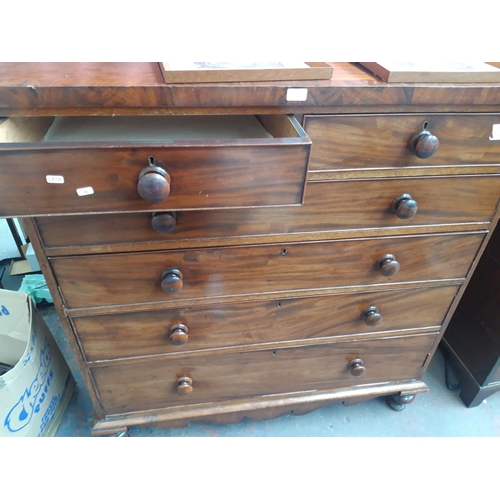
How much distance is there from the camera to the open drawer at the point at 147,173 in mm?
522

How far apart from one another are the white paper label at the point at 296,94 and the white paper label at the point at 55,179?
371 millimetres

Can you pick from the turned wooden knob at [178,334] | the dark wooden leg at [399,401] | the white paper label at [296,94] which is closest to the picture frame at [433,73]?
the white paper label at [296,94]

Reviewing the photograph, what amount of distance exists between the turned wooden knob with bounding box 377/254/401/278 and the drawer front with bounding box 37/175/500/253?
84 millimetres

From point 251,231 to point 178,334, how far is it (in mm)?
300

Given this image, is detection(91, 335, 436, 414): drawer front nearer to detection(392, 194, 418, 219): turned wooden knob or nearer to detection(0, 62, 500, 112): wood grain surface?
detection(392, 194, 418, 219): turned wooden knob

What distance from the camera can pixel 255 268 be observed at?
0.86 m

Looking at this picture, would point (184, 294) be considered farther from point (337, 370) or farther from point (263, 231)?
point (337, 370)

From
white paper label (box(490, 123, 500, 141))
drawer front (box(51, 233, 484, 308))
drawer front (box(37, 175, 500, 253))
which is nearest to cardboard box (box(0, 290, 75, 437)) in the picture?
drawer front (box(51, 233, 484, 308))

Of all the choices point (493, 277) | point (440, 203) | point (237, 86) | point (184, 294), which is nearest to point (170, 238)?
point (184, 294)

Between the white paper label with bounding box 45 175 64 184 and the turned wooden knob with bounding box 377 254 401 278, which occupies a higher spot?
the white paper label with bounding box 45 175 64 184

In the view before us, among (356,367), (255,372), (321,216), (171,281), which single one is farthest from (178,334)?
(356,367)

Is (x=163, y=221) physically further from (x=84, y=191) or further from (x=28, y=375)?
(x=28, y=375)

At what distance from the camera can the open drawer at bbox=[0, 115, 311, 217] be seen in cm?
52

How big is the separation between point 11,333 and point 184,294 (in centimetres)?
Result: 63
